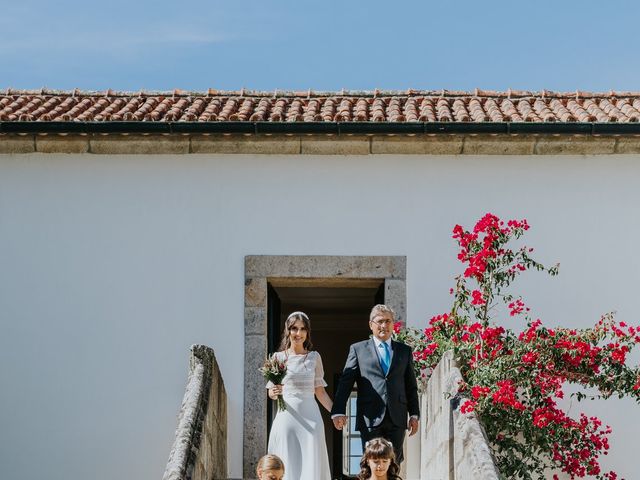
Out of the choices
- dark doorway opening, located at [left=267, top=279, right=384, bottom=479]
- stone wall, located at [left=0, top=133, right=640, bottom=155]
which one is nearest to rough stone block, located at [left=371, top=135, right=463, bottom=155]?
stone wall, located at [left=0, top=133, right=640, bottom=155]

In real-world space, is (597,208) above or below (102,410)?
above

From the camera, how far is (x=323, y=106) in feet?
43.2

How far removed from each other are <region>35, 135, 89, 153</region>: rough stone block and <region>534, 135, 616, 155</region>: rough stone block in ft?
13.7

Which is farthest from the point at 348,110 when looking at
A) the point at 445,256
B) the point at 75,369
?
the point at 75,369

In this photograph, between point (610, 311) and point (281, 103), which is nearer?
Answer: point (610, 311)

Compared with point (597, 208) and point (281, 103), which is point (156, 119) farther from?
point (597, 208)

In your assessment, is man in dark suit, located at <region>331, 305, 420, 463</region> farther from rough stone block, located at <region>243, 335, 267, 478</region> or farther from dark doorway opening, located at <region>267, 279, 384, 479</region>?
dark doorway opening, located at <region>267, 279, 384, 479</region>

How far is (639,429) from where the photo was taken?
1189 cm

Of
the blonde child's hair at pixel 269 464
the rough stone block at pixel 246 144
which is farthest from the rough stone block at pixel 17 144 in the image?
the blonde child's hair at pixel 269 464

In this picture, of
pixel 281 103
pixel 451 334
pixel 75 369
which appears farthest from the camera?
pixel 281 103

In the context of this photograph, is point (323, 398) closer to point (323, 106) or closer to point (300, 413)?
point (300, 413)

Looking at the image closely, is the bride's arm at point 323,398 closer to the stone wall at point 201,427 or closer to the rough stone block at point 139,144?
the stone wall at point 201,427

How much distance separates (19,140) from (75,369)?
218 centimetres

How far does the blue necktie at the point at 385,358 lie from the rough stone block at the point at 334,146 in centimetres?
304
